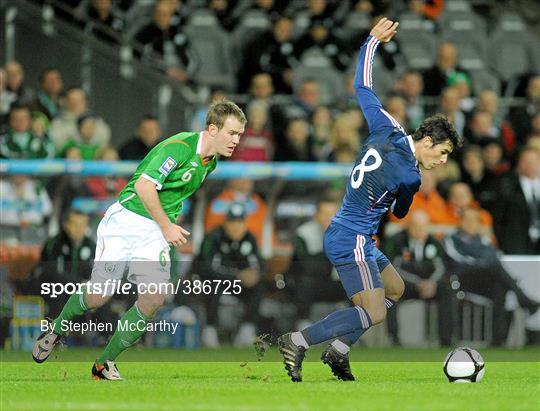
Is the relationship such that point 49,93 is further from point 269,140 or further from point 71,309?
point 71,309

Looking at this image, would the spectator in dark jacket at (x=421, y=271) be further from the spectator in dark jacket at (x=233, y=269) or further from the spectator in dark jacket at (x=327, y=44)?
the spectator in dark jacket at (x=327, y=44)

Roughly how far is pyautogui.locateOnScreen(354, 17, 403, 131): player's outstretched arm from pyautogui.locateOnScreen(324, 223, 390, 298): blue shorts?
739 mm

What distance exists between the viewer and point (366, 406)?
722cm

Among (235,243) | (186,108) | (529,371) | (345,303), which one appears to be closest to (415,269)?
(345,303)

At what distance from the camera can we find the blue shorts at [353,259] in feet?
28.6

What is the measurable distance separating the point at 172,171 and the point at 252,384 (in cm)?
149

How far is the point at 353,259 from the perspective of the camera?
873 cm

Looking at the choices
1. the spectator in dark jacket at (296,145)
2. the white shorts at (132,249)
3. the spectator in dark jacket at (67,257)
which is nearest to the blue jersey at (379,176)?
the white shorts at (132,249)

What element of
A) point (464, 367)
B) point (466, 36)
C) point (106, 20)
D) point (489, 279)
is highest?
point (106, 20)

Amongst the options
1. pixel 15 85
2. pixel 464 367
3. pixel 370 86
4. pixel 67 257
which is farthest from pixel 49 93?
pixel 464 367

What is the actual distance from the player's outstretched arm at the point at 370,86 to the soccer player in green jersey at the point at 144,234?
82 centimetres

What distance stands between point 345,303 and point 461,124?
3.91 metres

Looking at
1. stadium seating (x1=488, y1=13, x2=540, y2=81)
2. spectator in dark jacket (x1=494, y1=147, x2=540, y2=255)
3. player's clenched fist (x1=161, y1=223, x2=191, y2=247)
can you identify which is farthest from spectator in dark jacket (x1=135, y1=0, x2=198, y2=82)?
player's clenched fist (x1=161, y1=223, x2=191, y2=247)

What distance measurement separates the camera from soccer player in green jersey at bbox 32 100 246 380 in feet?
28.8
